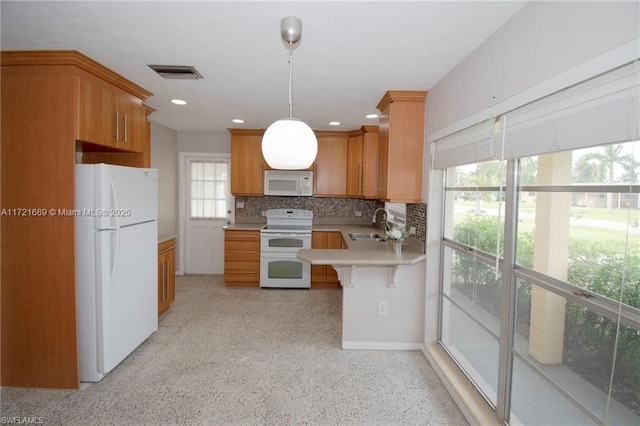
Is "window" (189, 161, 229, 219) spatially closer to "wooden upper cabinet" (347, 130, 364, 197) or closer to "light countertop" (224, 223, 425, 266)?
"wooden upper cabinet" (347, 130, 364, 197)

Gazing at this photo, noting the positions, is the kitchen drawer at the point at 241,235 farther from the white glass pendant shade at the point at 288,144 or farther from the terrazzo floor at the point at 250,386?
the white glass pendant shade at the point at 288,144

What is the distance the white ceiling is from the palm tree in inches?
31.9

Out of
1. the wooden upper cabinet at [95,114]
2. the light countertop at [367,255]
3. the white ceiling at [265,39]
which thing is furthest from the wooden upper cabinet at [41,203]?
the light countertop at [367,255]

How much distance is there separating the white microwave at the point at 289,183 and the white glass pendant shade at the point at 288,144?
10.8ft

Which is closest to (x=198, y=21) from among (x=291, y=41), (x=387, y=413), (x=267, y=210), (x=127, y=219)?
(x=291, y=41)

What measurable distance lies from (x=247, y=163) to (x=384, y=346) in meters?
3.22

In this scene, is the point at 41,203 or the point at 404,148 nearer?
the point at 41,203

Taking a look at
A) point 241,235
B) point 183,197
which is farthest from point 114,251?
point 183,197

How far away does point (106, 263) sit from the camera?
2336 millimetres

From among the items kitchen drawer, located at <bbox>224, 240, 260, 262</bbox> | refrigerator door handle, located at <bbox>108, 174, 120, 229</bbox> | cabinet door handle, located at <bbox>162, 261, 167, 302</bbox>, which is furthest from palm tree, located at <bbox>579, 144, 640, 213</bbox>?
kitchen drawer, located at <bbox>224, 240, 260, 262</bbox>

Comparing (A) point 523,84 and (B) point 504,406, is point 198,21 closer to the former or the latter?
(A) point 523,84

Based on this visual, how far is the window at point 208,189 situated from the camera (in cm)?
524

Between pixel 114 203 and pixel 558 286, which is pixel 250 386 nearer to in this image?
pixel 114 203

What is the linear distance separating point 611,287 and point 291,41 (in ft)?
6.05
